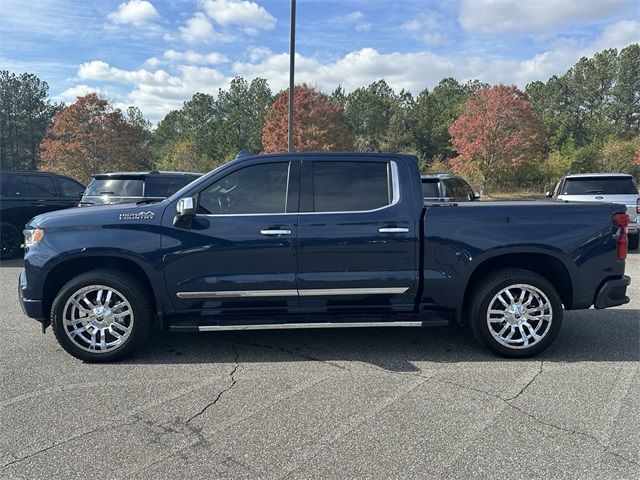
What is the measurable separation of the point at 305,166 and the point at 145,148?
30.0 m

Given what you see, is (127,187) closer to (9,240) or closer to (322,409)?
(9,240)

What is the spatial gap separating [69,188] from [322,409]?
33.1ft

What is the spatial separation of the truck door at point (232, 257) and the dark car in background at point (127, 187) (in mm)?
4665

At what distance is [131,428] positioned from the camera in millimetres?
3312

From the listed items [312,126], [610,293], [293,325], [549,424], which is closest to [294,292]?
[293,325]

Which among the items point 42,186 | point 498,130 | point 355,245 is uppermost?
point 498,130

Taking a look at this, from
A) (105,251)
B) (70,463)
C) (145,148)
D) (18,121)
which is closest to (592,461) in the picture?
(70,463)

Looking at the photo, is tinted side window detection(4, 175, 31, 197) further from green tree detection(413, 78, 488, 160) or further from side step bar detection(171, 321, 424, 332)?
green tree detection(413, 78, 488, 160)

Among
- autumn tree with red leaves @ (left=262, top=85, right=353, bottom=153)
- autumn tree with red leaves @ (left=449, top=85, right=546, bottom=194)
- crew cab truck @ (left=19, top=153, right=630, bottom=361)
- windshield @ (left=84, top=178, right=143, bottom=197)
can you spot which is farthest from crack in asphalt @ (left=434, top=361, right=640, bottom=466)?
autumn tree with red leaves @ (left=449, top=85, right=546, bottom=194)

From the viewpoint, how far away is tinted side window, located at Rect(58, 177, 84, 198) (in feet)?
37.0

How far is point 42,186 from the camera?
1087 cm

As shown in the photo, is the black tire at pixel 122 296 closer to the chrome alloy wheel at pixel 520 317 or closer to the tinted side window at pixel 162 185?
the chrome alloy wheel at pixel 520 317

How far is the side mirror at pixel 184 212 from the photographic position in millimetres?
4301

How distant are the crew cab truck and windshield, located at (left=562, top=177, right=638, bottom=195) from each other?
271 inches
